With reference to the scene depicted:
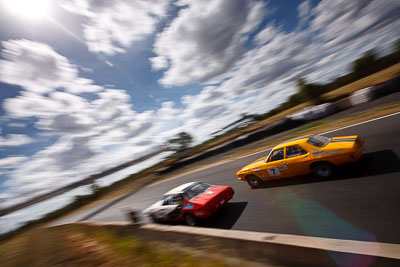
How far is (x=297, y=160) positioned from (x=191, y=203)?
3630 mm

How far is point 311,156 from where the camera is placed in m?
6.05

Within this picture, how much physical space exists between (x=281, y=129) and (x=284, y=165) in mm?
12117

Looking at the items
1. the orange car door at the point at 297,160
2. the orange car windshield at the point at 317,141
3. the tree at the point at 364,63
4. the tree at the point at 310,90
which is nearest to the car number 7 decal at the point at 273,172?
the orange car door at the point at 297,160

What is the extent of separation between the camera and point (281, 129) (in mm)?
17797

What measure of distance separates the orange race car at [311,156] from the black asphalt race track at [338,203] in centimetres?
44

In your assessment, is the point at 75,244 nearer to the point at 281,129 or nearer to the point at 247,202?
the point at 247,202

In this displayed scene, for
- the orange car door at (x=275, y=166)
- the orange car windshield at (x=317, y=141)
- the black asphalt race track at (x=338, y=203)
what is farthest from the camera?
the orange car door at (x=275, y=166)

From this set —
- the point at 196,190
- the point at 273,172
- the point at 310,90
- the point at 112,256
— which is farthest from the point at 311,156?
the point at 310,90

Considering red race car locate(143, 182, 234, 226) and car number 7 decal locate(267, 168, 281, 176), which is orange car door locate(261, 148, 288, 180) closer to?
car number 7 decal locate(267, 168, 281, 176)

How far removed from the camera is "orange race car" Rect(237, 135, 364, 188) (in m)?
5.56

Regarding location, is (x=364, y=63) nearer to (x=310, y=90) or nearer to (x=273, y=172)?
(x=310, y=90)

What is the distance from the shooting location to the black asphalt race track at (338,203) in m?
3.96

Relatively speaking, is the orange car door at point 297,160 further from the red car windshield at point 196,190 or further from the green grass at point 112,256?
the green grass at point 112,256

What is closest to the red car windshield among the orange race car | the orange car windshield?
the orange race car
